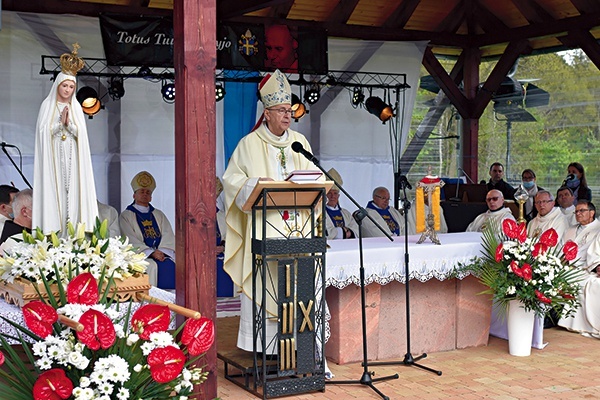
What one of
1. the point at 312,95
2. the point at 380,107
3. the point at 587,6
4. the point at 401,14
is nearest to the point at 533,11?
the point at 587,6

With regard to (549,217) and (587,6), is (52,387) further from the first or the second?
(587,6)

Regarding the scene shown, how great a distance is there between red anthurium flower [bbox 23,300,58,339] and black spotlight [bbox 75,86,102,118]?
660cm

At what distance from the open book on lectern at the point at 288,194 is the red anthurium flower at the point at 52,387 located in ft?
6.59

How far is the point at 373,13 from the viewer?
464 inches

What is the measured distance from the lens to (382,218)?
10.1 metres

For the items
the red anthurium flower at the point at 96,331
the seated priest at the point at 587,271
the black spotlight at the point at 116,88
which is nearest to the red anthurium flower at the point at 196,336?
the red anthurium flower at the point at 96,331

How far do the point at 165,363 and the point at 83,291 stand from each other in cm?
51

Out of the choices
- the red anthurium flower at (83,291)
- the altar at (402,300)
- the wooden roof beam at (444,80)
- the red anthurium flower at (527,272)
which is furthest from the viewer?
the wooden roof beam at (444,80)

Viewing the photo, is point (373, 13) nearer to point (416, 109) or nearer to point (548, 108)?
point (416, 109)

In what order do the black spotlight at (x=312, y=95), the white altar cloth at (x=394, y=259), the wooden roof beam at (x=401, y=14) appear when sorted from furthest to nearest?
the wooden roof beam at (x=401, y=14) → the black spotlight at (x=312, y=95) → the white altar cloth at (x=394, y=259)

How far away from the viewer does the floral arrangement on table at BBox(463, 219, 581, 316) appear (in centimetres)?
605

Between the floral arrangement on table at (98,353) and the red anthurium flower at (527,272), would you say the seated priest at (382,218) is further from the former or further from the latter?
the floral arrangement on table at (98,353)

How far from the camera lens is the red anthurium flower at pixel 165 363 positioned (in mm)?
3137

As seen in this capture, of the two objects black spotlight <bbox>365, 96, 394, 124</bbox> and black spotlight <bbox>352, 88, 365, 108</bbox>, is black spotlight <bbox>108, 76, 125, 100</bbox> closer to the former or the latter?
black spotlight <bbox>352, 88, 365, 108</bbox>
